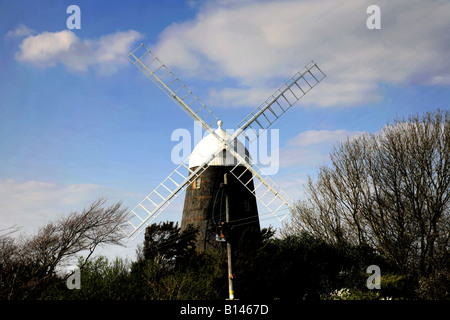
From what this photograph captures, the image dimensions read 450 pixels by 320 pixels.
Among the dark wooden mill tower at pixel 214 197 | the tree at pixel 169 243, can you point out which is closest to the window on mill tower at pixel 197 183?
the dark wooden mill tower at pixel 214 197

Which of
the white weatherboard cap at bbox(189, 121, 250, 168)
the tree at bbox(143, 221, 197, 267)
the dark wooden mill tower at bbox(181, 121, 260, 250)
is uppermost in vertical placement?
the white weatherboard cap at bbox(189, 121, 250, 168)

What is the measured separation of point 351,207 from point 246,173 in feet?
24.8

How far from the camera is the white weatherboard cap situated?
75.8 ft

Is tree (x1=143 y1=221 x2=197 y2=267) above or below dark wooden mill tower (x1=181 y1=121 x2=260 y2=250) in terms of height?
below

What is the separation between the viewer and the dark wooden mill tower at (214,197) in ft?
73.7

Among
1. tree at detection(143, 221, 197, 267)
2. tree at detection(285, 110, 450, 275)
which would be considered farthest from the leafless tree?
tree at detection(285, 110, 450, 275)

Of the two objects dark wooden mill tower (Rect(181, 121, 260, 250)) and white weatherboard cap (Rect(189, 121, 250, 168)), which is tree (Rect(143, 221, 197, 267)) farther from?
white weatherboard cap (Rect(189, 121, 250, 168))

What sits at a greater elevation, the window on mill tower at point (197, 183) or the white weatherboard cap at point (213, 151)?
→ the white weatherboard cap at point (213, 151)

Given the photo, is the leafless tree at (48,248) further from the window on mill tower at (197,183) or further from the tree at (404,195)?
the tree at (404,195)

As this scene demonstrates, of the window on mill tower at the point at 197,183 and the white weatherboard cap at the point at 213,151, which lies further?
the window on mill tower at the point at 197,183
